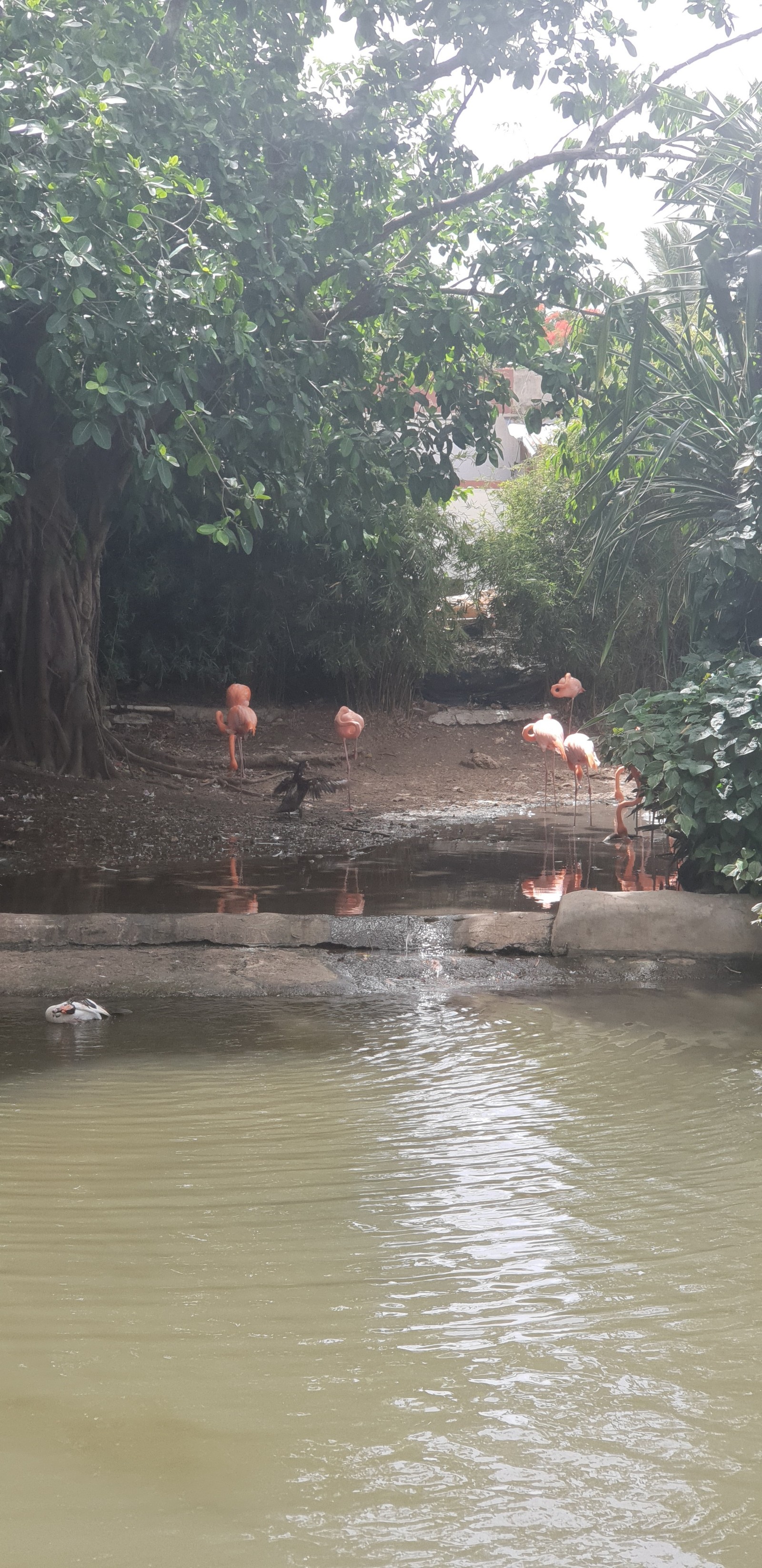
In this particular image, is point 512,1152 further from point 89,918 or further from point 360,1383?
point 89,918

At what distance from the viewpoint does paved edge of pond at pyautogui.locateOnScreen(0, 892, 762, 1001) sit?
17.3 feet

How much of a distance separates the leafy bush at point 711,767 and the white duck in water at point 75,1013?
2616mm

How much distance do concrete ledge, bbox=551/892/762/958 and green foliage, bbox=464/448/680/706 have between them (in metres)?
11.7

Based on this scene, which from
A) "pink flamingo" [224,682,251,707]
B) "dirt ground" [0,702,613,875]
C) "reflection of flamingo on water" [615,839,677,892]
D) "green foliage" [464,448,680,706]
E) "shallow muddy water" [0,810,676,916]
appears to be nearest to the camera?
"shallow muddy water" [0,810,676,916]

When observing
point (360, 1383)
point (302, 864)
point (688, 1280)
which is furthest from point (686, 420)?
point (360, 1383)

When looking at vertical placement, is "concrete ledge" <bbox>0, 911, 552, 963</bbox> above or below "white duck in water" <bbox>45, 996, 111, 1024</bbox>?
above

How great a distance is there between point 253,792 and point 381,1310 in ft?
31.0

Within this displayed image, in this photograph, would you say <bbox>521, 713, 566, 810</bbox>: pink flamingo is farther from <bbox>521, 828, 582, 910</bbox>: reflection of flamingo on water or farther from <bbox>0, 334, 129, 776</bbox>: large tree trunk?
<bbox>0, 334, 129, 776</bbox>: large tree trunk

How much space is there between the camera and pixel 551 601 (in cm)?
1736

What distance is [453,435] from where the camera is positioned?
10781 millimetres

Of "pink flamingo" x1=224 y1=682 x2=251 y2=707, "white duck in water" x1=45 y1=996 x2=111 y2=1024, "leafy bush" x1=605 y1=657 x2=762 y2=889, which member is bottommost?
"white duck in water" x1=45 y1=996 x2=111 y2=1024

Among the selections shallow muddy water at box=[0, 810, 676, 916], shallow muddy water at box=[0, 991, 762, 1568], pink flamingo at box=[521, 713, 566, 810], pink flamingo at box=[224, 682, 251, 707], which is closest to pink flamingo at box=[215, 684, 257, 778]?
pink flamingo at box=[224, 682, 251, 707]

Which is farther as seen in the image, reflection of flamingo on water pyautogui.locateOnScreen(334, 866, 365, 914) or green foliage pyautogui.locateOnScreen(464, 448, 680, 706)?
green foliage pyautogui.locateOnScreen(464, 448, 680, 706)

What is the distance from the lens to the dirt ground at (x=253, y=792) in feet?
29.1
